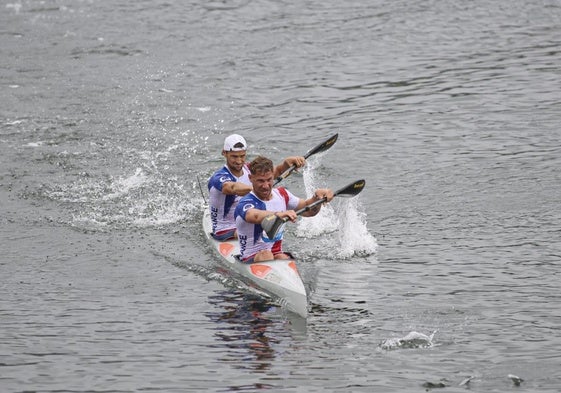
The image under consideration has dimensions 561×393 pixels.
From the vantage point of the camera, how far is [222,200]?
16.0 meters

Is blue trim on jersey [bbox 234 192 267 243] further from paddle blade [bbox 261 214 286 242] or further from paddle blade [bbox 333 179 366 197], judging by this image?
paddle blade [bbox 333 179 366 197]

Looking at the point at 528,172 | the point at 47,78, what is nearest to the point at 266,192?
the point at 528,172

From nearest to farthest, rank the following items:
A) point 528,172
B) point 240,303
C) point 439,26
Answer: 1. point 240,303
2. point 528,172
3. point 439,26

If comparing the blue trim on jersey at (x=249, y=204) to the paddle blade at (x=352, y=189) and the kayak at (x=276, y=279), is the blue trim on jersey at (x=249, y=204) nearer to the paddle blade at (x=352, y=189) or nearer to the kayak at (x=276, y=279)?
the kayak at (x=276, y=279)

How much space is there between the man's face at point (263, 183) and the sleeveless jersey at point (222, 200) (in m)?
1.76

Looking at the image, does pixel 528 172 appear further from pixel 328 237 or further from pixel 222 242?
pixel 222 242

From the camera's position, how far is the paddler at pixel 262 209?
44.9 feet

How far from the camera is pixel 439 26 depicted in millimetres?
30344

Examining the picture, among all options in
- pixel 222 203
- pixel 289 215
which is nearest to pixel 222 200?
pixel 222 203

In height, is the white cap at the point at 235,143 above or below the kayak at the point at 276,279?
above

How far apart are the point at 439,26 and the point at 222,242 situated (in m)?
16.4

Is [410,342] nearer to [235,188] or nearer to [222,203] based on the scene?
[235,188]

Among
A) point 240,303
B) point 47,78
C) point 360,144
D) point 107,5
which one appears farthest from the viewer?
point 107,5

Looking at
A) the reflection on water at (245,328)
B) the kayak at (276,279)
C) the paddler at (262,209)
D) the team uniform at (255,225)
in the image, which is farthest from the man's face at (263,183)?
the reflection on water at (245,328)
